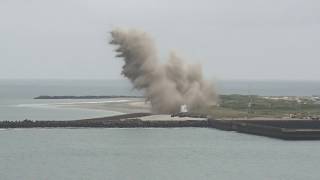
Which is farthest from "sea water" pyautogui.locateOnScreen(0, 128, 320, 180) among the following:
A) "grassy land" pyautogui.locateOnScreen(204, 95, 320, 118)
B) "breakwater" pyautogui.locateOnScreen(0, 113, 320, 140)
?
"grassy land" pyautogui.locateOnScreen(204, 95, 320, 118)

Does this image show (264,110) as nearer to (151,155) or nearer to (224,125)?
(224,125)

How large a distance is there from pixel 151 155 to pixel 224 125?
23457 millimetres

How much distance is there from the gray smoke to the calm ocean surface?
21.6 metres

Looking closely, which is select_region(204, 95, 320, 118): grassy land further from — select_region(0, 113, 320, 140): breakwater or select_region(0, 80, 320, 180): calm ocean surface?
select_region(0, 80, 320, 180): calm ocean surface

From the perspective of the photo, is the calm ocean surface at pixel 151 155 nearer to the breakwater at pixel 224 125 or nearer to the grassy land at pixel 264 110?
the breakwater at pixel 224 125

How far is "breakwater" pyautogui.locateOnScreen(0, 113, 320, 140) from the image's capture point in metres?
72.9

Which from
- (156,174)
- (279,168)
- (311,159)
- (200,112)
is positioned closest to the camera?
(156,174)

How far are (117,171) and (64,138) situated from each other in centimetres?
2168

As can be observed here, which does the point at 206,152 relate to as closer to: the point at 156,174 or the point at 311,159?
the point at 311,159

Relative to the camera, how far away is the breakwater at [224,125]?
239 feet

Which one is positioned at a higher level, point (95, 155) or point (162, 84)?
point (162, 84)

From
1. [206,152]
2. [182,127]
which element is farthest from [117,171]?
[182,127]

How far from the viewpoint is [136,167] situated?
2131 inches

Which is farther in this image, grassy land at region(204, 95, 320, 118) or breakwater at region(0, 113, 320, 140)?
grassy land at region(204, 95, 320, 118)
